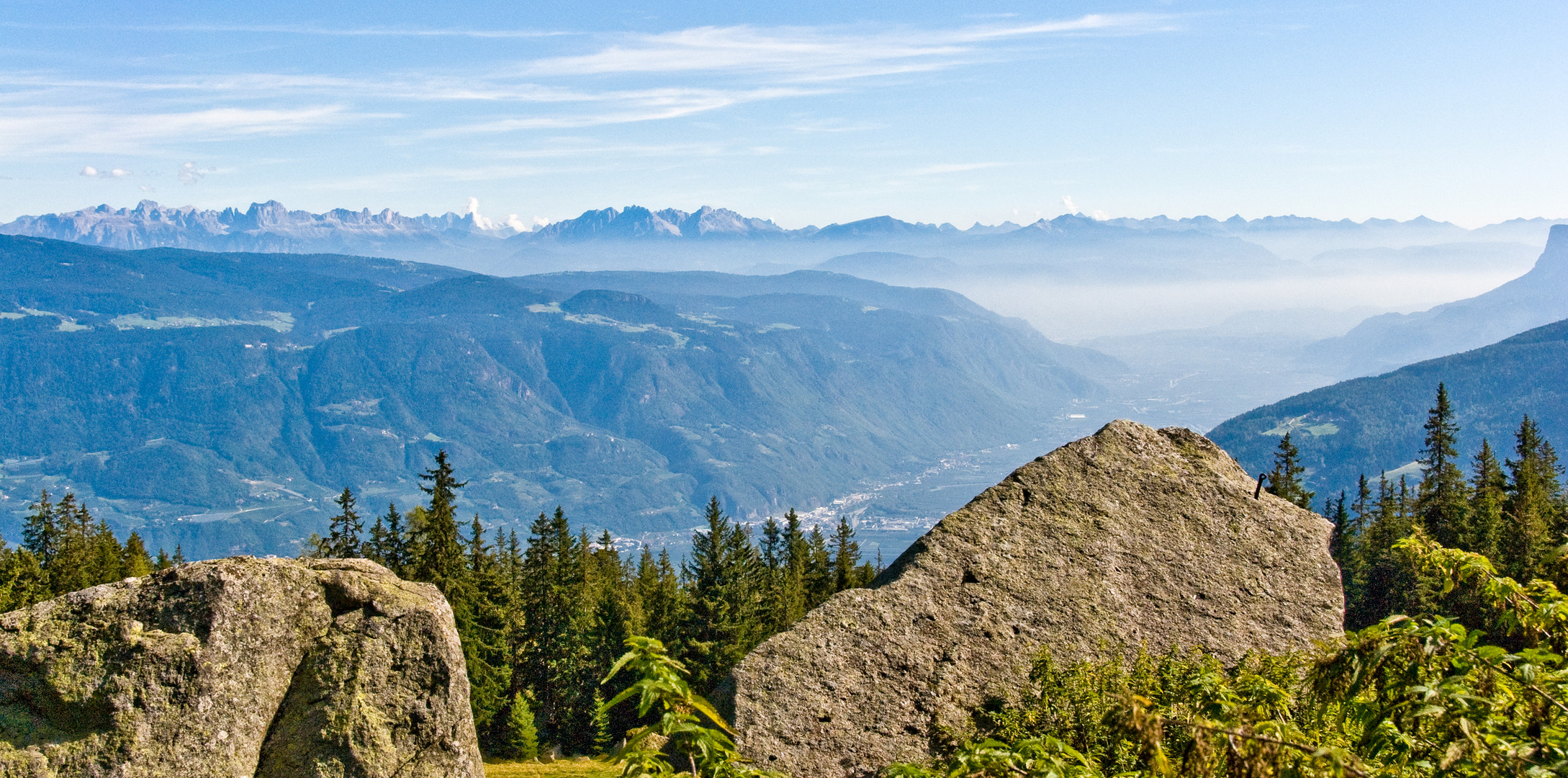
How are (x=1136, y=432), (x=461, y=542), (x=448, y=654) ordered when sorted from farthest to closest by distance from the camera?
(x=461, y=542)
(x=1136, y=432)
(x=448, y=654)

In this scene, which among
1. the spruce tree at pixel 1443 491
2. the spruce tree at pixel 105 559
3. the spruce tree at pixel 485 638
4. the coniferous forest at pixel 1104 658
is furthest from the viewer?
the spruce tree at pixel 105 559

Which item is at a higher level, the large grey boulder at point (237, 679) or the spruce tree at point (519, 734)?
the large grey boulder at point (237, 679)

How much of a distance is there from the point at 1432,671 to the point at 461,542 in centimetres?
5420

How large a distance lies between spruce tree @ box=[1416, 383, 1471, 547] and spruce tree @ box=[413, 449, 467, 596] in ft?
172

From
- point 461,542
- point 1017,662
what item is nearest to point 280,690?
point 1017,662

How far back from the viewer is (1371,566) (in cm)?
5981

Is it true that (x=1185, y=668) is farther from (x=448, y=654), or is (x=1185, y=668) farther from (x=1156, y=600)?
(x=448, y=654)

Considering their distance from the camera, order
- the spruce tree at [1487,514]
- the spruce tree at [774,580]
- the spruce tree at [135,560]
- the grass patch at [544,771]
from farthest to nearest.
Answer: the spruce tree at [135,560] < the spruce tree at [774,580] < the spruce tree at [1487,514] < the grass patch at [544,771]

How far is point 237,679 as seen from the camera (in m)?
9.69

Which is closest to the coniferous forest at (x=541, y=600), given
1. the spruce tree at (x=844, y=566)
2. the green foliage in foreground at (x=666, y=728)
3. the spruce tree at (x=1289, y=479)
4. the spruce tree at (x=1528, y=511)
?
the spruce tree at (x=844, y=566)

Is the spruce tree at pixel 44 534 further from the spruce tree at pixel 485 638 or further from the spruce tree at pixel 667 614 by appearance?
the spruce tree at pixel 667 614

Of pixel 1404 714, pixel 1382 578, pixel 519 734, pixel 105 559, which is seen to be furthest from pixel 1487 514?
pixel 105 559

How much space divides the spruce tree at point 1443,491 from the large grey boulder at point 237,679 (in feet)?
177

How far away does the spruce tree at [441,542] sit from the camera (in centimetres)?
4366
